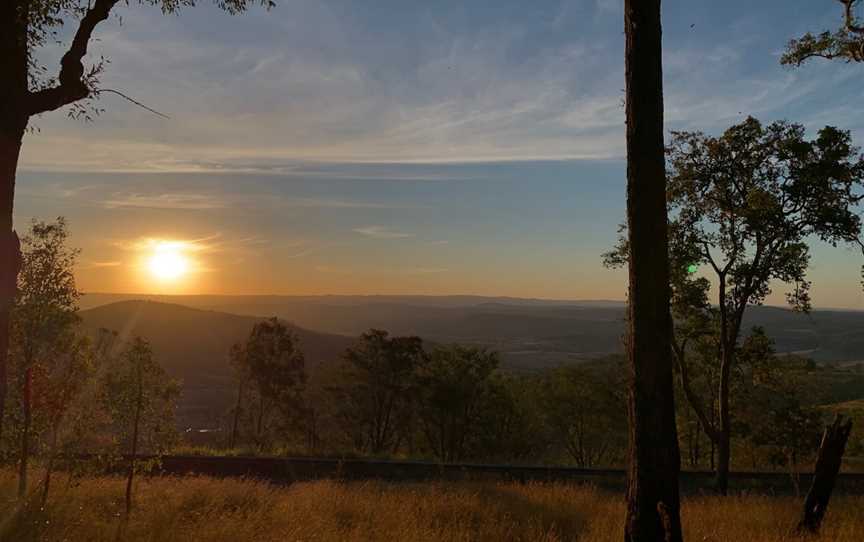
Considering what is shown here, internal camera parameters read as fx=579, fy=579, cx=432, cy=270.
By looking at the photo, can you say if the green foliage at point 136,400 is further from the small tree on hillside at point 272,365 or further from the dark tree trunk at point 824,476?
the small tree on hillside at point 272,365

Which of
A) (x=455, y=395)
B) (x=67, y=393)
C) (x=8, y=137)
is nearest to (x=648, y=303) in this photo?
(x=8, y=137)

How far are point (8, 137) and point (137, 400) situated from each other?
21.5 feet

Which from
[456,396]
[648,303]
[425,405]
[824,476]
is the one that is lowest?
[425,405]

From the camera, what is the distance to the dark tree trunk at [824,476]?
8.58m

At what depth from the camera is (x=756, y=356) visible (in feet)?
59.8

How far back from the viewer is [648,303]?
207 inches

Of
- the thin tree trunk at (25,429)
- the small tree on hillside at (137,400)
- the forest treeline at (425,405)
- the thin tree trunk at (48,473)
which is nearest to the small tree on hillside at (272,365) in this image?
the forest treeline at (425,405)

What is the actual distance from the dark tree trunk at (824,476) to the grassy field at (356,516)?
239 mm

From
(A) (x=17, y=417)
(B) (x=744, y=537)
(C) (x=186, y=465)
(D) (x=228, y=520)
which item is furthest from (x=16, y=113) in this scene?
(C) (x=186, y=465)

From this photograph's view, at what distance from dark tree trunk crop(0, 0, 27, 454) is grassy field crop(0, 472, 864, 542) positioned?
3.01 metres

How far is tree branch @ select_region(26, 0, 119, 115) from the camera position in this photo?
6258 millimetres

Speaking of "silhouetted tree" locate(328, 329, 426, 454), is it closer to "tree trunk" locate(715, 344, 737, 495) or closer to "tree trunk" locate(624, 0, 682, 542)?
"tree trunk" locate(715, 344, 737, 495)

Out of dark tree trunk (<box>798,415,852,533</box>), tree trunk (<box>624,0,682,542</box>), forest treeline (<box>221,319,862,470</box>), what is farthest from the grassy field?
forest treeline (<box>221,319,862,470</box>)

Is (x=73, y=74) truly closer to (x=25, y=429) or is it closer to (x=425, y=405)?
(x=25, y=429)
